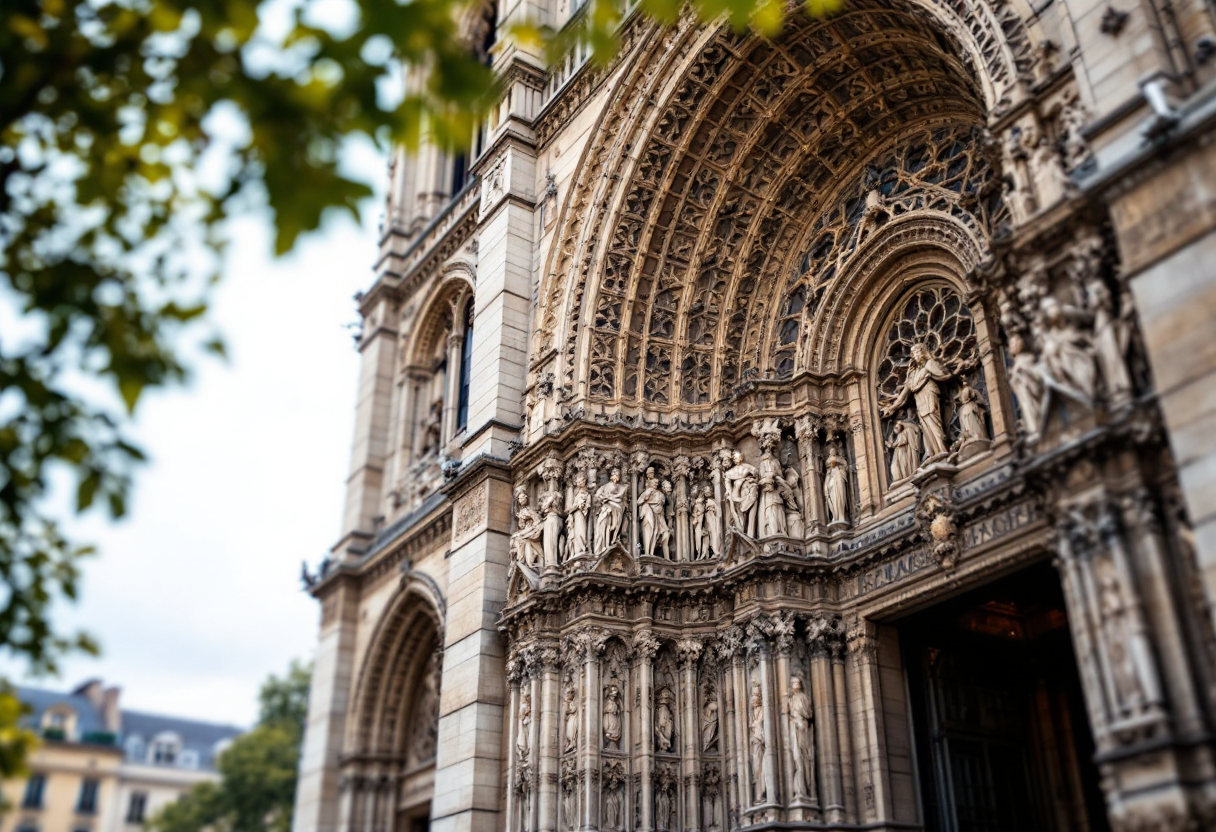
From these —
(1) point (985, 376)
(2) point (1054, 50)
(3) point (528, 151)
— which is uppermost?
(3) point (528, 151)

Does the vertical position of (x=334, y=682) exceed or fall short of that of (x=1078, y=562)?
it exceeds it

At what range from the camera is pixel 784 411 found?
17.1 metres

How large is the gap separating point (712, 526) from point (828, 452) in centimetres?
208

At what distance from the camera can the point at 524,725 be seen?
Answer: 1619 centimetres

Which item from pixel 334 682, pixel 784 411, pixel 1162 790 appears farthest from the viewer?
pixel 334 682

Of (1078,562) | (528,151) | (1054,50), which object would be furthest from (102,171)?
(528,151)

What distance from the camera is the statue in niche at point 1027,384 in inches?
455

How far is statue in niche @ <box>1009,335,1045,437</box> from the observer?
11.6 meters

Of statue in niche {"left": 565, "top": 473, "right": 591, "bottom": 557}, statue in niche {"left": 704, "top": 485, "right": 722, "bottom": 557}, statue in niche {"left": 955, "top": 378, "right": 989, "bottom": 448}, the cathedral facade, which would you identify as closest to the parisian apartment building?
the cathedral facade

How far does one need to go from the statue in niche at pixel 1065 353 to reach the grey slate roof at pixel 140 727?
50.4 metres

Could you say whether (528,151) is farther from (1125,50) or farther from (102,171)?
(102,171)

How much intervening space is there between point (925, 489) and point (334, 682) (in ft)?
45.5

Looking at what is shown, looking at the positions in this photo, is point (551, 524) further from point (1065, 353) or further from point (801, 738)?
point (1065, 353)

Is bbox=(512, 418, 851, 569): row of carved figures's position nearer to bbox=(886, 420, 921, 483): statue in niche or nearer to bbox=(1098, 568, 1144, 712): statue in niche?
bbox=(886, 420, 921, 483): statue in niche
